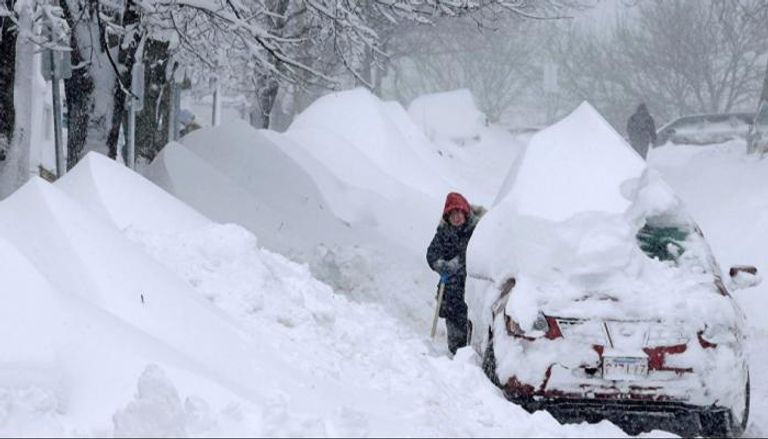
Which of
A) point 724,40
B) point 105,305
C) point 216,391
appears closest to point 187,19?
point 105,305

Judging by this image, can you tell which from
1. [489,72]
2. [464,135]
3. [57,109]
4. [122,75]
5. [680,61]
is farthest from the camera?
[489,72]

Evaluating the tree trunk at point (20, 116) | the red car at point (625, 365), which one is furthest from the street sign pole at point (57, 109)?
the red car at point (625, 365)

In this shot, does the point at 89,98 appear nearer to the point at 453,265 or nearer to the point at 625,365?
the point at 453,265

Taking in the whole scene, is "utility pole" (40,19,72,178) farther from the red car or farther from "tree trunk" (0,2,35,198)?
the red car

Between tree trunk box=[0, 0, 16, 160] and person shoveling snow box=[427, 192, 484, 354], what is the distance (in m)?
4.10

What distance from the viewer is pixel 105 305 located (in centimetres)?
505

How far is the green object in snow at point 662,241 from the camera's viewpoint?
6605 millimetres

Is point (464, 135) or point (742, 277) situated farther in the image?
point (464, 135)

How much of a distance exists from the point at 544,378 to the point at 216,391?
7.54ft

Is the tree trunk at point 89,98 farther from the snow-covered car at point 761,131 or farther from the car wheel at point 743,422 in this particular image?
the snow-covered car at point 761,131

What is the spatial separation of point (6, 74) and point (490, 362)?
547cm

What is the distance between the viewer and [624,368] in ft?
19.0

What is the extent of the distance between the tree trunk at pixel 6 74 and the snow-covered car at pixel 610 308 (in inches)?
189

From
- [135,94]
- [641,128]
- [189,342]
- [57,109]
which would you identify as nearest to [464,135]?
[641,128]
